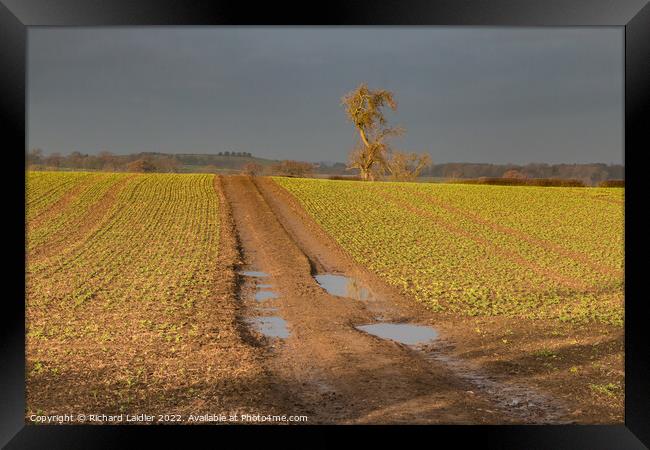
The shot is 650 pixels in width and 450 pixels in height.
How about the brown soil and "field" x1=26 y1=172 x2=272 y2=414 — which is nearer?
the brown soil

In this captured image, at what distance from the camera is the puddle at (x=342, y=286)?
15242 millimetres

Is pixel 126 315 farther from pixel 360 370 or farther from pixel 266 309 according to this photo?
pixel 360 370

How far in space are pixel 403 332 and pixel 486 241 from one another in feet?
52.9

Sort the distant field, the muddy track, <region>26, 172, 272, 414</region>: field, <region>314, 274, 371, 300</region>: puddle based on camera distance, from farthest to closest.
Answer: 1. <region>314, 274, 371, 300</region>: puddle
2. the distant field
3. <region>26, 172, 272, 414</region>: field
4. the muddy track

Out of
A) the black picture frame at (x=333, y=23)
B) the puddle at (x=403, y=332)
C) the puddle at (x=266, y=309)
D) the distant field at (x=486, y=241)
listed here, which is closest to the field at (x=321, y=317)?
the puddle at (x=266, y=309)

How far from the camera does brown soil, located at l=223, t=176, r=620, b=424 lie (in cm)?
764

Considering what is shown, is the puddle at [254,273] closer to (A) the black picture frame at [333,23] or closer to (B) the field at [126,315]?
(B) the field at [126,315]

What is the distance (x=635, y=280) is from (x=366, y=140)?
47347 millimetres

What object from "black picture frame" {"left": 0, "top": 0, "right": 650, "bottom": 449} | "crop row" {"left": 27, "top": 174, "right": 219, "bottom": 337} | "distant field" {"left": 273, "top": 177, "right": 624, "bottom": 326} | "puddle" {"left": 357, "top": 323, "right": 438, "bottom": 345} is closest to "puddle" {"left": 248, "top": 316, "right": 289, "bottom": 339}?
"puddle" {"left": 357, "top": 323, "right": 438, "bottom": 345}

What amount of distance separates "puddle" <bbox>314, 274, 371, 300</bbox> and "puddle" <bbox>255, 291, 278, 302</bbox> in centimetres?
163

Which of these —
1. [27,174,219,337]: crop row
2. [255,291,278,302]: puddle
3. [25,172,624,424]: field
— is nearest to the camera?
[25,172,624,424]: field

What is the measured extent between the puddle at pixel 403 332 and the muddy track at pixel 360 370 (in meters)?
0.35

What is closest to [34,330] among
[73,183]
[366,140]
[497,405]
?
[497,405]

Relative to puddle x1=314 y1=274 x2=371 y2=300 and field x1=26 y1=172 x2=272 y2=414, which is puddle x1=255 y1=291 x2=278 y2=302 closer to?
field x1=26 y1=172 x2=272 y2=414
